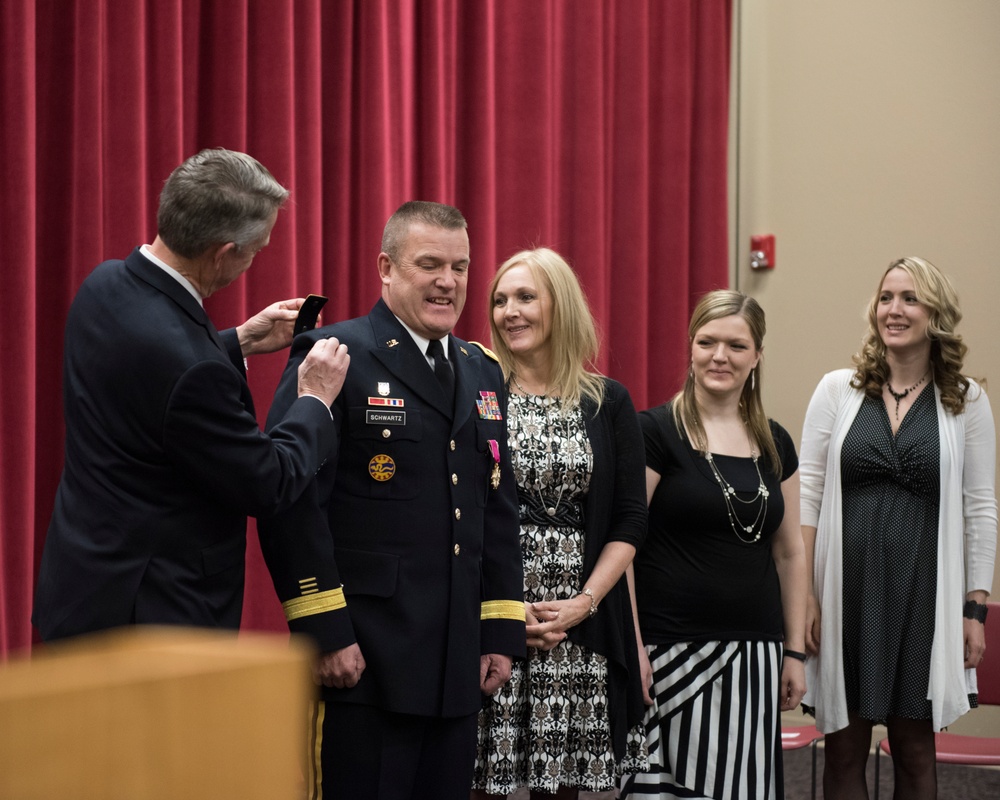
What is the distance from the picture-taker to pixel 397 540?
2213 millimetres

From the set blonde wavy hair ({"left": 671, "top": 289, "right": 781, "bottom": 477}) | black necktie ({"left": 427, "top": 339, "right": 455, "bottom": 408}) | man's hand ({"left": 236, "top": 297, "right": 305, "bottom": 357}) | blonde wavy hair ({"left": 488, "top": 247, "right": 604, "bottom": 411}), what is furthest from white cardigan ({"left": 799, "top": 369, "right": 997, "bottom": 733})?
man's hand ({"left": 236, "top": 297, "right": 305, "bottom": 357})

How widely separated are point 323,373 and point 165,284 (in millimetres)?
354

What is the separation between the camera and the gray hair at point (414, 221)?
92.8 inches

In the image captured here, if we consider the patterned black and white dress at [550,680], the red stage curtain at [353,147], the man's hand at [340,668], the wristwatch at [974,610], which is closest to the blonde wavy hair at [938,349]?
the wristwatch at [974,610]

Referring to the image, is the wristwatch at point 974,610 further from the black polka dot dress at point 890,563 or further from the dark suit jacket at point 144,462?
the dark suit jacket at point 144,462

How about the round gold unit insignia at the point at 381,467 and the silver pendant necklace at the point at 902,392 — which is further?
the silver pendant necklace at the point at 902,392

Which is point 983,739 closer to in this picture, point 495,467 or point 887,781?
point 887,781

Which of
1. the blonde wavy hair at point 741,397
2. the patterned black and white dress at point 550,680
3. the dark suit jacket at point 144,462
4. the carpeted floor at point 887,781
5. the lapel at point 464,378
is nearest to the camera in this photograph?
the dark suit jacket at point 144,462

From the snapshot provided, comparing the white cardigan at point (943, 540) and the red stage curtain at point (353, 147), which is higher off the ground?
the red stage curtain at point (353, 147)

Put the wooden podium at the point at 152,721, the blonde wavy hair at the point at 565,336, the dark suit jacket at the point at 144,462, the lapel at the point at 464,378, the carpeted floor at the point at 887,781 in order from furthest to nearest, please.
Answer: the carpeted floor at the point at 887,781 < the blonde wavy hair at the point at 565,336 < the lapel at the point at 464,378 < the dark suit jacket at the point at 144,462 < the wooden podium at the point at 152,721

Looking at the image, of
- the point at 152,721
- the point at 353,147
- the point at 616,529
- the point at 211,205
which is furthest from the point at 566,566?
the point at 152,721

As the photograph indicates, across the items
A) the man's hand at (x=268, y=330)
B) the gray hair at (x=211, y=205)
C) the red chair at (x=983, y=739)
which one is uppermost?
the gray hair at (x=211, y=205)

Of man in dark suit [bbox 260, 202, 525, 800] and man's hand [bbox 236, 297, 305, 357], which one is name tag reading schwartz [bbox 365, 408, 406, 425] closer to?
man in dark suit [bbox 260, 202, 525, 800]

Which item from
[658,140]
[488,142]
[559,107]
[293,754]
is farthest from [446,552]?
[658,140]
